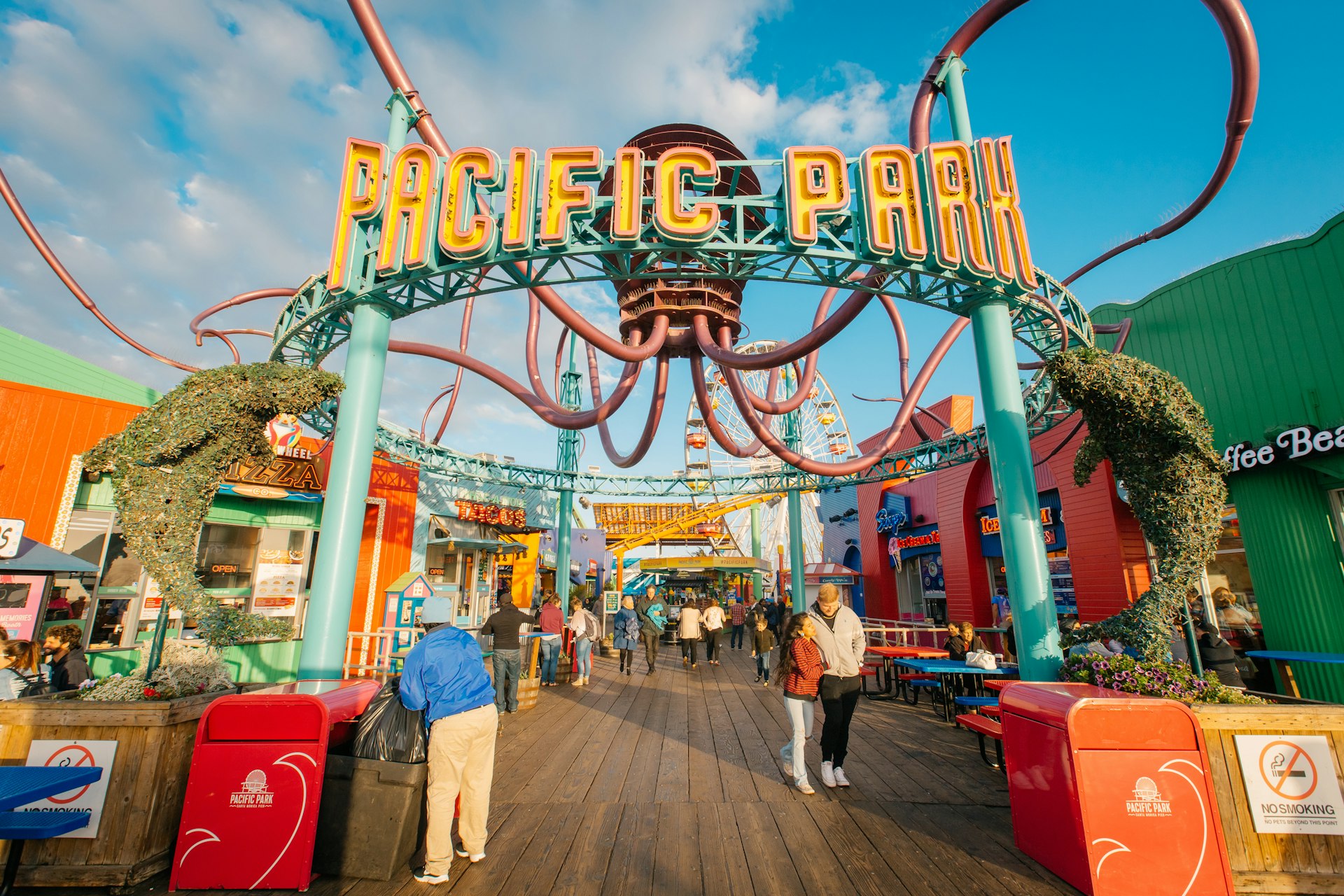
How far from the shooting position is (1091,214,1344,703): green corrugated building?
30.9 feet

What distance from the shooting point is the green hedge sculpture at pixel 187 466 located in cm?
548

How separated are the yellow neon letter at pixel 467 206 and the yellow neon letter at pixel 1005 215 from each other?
19.3 ft

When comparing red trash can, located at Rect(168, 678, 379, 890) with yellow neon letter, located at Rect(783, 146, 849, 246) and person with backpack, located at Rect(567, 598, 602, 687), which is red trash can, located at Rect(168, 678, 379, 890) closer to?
yellow neon letter, located at Rect(783, 146, 849, 246)

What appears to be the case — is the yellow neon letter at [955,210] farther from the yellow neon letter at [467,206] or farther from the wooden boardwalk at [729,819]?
the wooden boardwalk at [729,819]

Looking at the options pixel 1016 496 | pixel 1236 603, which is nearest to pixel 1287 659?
pixel 1236 603

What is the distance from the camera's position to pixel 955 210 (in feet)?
22.6

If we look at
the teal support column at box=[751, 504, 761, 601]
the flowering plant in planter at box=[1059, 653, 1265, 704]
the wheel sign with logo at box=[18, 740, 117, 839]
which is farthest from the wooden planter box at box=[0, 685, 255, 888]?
the teal support column at box=[751, 504, 761, 601]

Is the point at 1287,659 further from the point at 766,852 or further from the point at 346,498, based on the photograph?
the point at 346,498

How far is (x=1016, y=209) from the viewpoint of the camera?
7.09 m

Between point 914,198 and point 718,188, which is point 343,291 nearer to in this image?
point 914,198

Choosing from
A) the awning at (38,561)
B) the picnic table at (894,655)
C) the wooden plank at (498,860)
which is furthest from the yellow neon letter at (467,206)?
the picnic table at (894,655)

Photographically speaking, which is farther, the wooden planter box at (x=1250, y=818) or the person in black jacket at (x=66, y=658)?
the person in black jacket at (x=66, y=658)

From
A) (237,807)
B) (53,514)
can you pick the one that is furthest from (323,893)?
(53,514)

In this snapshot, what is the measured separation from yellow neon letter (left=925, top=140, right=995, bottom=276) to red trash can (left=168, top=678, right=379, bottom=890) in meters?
7.38
